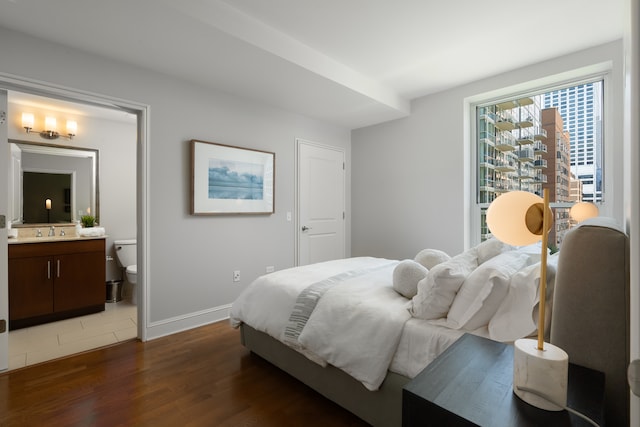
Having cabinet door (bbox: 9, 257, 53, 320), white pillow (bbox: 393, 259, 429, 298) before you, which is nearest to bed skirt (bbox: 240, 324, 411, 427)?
white pillow (bbox: 393, 259, 429, 298)

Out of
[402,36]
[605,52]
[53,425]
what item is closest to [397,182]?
[402,36]

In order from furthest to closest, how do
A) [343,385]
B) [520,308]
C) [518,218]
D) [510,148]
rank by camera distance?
1. [510,148]
2. [343,385]
3. [520,308]
4. [518,218]

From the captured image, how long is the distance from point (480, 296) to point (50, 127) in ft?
15.5

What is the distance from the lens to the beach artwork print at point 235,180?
10.5 feet

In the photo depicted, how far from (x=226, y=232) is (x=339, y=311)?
195 centimetres

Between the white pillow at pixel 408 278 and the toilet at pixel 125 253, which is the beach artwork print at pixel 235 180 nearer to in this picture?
the toilet at pixel 125 253

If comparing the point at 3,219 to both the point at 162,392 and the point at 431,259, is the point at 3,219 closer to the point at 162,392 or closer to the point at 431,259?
the point at 162,392

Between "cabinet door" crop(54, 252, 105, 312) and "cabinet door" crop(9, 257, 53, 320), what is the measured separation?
0.21ft

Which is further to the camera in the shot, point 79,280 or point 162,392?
point 79,280

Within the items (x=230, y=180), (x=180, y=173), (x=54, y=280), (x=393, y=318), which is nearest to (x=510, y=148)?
(x=393, y=318)

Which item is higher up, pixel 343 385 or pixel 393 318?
pixel 393 318

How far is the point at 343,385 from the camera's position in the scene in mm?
1707

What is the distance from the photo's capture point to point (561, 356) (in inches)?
32.4

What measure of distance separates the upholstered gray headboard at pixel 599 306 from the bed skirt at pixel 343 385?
730mm
